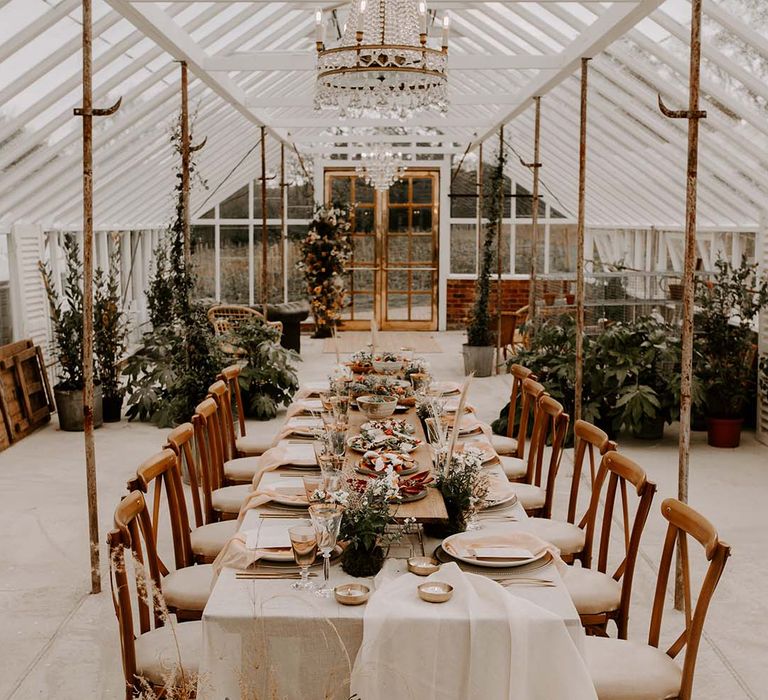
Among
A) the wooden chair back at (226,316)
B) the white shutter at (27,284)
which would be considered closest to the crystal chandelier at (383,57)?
the white shutter at (27,284)

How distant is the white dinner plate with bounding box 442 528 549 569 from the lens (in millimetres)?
2986

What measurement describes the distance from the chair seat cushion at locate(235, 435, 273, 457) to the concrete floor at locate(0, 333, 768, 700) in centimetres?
97

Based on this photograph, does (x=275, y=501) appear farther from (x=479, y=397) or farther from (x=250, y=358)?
(x=479, y=397)

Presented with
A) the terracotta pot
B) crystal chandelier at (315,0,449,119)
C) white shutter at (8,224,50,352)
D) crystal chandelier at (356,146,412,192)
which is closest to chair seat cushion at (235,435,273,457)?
crystal chandelier at (315,0,449,119)

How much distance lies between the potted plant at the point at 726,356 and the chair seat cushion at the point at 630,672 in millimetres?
5142

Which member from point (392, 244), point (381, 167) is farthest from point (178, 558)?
point (392, 244)

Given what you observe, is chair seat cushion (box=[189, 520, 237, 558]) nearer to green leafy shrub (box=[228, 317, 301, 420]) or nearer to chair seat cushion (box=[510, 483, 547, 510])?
chair seat cushion (box=[510, 483, 547, 510])

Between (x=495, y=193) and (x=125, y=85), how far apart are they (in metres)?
5.11

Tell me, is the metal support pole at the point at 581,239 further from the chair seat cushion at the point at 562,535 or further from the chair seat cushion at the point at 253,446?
the chair seat cushion at the point at 562,535

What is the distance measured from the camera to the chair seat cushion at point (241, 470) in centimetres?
→ 500

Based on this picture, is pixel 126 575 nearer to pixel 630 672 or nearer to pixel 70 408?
pixel 630 672

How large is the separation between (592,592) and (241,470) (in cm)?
219

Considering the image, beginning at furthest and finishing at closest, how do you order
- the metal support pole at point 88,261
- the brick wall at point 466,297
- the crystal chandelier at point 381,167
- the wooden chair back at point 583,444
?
the brick wall at point 466,297, the crystal chandelier at point 381,167, the metal support pole at point 88,261, the wooden chair back at point 583,444

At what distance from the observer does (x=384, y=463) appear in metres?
3.75
